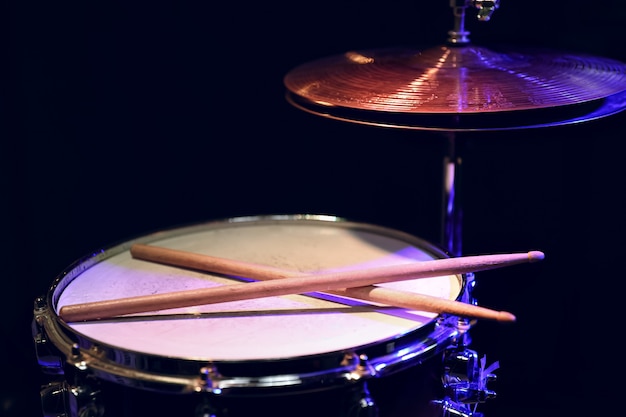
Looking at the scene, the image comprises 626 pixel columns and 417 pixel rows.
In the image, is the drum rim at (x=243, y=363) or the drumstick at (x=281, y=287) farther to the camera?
the drumstick at (x=281, y=287)

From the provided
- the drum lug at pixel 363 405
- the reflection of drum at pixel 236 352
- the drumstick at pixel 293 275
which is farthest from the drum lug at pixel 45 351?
the drum lug at pixel 363 405

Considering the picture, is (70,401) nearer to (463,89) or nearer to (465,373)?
(465,373)

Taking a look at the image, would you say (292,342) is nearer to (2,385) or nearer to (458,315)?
(458,315)

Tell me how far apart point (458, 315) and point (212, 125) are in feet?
2.87

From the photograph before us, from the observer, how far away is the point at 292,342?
906 mm

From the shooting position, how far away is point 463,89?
40.3 inches

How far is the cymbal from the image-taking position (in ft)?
3.17

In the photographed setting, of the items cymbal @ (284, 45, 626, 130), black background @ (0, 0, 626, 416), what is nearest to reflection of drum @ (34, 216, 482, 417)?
cymbal @ (284, 45, 626, 130)

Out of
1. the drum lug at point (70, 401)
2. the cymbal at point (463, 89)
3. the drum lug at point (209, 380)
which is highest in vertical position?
the cymbal at point (463, 89)

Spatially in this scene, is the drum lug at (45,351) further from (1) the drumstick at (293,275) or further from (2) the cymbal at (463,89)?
(2) the cymbal at (463,89)

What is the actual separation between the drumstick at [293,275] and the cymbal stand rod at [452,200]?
413mm

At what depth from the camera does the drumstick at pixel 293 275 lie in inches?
36.2

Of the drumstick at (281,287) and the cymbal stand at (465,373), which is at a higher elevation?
the drumstick at (281,287)

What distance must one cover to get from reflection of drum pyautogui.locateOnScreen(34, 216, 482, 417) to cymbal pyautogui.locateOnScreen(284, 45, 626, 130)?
0.24m
